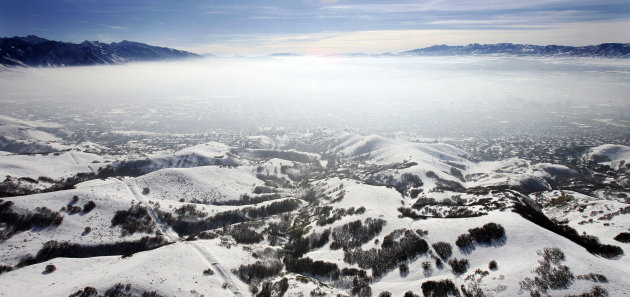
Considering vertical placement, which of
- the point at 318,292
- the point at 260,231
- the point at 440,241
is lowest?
the point at 260,231

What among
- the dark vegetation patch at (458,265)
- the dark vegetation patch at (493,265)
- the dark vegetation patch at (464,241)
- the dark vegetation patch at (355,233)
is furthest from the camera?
the dark vegetation patch at (355,233)

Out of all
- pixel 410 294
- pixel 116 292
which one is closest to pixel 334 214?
pixel 410 294

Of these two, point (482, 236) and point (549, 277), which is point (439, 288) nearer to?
point (482, 236)

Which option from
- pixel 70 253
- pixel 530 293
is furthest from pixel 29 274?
pixel 530 293

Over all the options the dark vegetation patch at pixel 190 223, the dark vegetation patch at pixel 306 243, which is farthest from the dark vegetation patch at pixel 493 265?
the dark vegetation patch at pixel 190 223

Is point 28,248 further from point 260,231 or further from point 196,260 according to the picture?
point 260,231

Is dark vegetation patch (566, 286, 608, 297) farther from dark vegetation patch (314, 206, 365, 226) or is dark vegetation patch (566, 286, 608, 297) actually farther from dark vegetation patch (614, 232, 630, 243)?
dark vegetation patch (314, 206, 365, 226)

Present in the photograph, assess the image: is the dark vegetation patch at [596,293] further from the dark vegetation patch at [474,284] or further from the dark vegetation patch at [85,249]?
the dark vegetation patch at [85,249]
